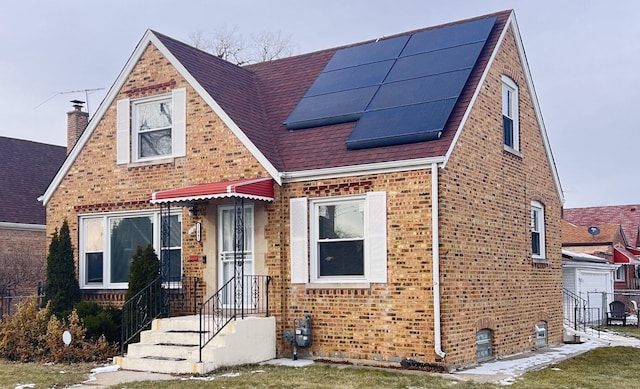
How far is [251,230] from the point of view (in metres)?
14.2

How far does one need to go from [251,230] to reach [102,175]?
13.7ft

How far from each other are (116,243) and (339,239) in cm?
558

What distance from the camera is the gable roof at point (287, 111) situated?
12.8 metres

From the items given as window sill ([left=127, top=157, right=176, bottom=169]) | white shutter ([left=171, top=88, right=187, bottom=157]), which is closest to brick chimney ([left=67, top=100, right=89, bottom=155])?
window sill ([left=127, top=157, right=176, bottom=169])

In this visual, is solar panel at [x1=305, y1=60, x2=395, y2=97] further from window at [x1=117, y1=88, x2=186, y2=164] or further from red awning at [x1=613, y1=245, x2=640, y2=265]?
red awning at [x1=613, y1=245, x2=640, y2=265]

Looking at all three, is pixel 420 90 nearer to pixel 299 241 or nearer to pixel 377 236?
pixel 377 236

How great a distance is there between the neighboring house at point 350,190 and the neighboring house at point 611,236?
1823 cm

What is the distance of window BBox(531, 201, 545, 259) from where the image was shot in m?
16.6

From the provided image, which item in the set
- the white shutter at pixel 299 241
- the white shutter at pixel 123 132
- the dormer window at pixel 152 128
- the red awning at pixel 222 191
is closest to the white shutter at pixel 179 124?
the dormer window at pixel 152 128

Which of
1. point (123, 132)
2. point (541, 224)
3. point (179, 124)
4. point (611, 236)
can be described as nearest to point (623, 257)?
point (611, 236)

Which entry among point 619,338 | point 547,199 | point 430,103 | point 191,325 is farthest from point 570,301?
point 191,325

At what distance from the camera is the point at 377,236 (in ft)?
41.9

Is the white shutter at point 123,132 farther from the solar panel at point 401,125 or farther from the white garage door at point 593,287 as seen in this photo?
the white garage door at point 593,287

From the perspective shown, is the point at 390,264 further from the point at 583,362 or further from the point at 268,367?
the point at 583,362
